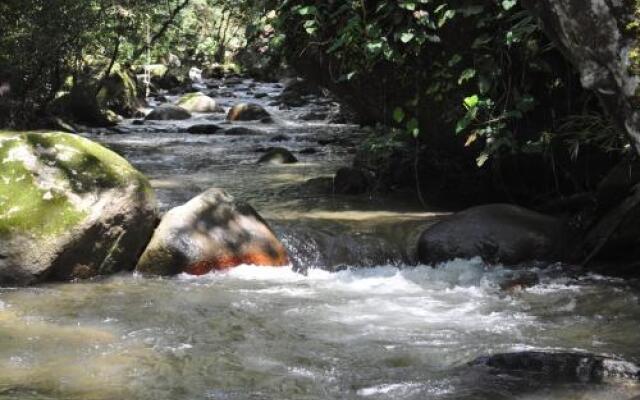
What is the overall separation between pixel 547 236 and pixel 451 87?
1744 millimetres

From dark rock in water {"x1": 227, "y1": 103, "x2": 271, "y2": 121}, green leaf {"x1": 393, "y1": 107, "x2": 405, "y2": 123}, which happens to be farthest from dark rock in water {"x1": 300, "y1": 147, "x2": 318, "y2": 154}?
dark rock in water {"x1": 227, "y1": 103, "x2": 271, "y2": 121}

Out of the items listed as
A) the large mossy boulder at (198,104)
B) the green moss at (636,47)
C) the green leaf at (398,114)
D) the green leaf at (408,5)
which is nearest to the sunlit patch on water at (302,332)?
the green moss at (636,47)

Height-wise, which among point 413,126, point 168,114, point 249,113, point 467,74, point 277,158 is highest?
point 467,74

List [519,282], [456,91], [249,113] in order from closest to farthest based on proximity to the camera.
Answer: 1. [519,282]
2. [456,91]
3. [249,113]

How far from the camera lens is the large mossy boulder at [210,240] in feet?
20.0

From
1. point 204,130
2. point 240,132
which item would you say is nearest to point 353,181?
point 240,132

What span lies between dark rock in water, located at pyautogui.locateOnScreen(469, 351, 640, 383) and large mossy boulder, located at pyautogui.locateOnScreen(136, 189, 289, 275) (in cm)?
301

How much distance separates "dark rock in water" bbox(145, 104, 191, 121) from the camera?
19.5 metres

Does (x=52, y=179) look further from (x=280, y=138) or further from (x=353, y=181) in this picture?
(x=280, y=138)

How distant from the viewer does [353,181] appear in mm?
9164

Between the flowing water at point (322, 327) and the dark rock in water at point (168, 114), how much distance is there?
12.1m

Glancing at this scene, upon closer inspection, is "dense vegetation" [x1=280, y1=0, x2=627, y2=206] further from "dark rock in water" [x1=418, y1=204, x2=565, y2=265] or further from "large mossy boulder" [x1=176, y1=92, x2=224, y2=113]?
"large mossy boulder" [x1=176, y1=92, x2=224, y2=113]

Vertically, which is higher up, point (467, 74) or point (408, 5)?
point (408, 5)

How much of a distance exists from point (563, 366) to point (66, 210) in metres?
3.93
